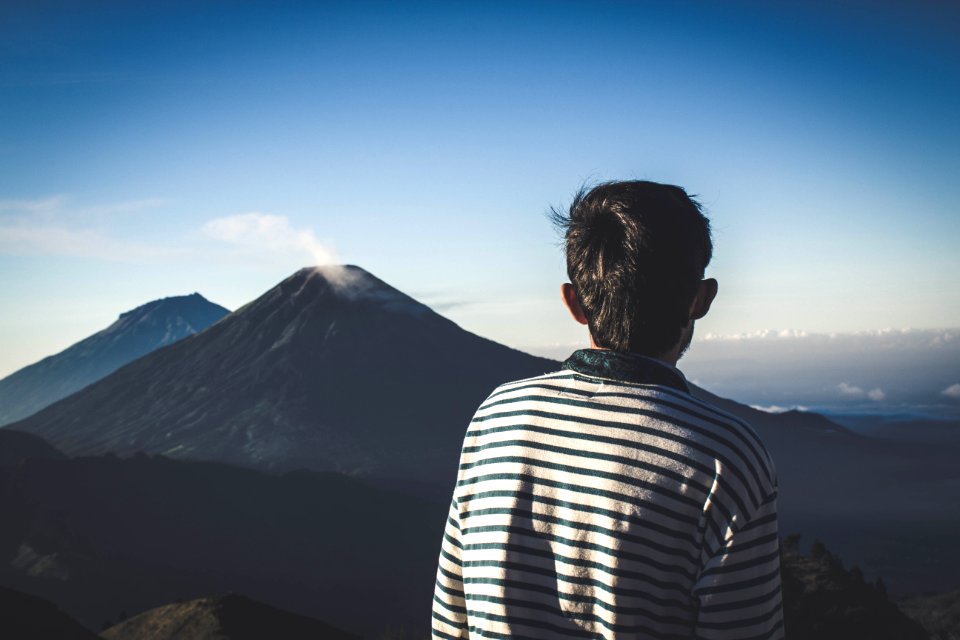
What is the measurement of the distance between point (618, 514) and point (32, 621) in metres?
8.34

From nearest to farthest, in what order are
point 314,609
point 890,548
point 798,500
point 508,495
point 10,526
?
point 508,495 < point 314,609 < point 10,526 < point 890,548 < point 798,500

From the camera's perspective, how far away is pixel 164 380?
83688mm

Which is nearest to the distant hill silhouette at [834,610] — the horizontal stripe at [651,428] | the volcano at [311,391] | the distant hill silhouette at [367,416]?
the horizontal stripe at [651,428]

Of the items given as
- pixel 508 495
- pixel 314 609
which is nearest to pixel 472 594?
pixel 508 495

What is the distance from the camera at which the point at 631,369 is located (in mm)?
1235

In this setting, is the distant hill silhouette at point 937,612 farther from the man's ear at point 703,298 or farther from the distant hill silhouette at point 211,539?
the man's ear at point 703,298

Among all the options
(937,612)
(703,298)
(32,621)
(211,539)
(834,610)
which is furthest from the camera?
(211,539)

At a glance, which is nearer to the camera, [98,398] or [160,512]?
[160,512]

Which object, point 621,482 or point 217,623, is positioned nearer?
point 621,482

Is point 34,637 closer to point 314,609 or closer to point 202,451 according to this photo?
point 314,609

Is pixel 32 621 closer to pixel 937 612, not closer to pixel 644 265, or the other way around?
pixel 644 265

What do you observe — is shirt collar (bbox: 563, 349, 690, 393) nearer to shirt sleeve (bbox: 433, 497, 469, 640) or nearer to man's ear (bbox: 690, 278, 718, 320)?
man's ear (bbox: 690, 278, 718, 320)

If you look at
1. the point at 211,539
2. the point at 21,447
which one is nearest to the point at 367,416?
the point at 211,539

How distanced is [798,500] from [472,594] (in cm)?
8269
